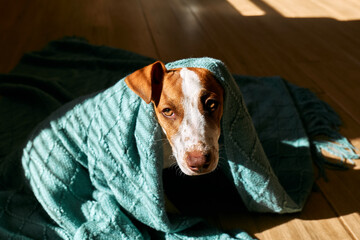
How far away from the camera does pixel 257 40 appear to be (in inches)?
105

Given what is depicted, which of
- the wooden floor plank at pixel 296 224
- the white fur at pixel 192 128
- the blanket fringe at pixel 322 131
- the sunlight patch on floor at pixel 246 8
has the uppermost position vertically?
the white fur at pixel 192 128

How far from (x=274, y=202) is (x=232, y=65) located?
126 centimetres

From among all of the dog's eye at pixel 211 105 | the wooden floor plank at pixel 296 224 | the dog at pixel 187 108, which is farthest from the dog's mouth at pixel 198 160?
the wooden floor plank at pixel 296 224

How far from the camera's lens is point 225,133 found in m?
1.16

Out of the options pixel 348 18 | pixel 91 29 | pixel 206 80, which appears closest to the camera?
pixel 206 80

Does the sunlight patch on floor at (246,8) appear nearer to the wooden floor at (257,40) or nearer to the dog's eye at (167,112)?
the wooden floor at (257,40)

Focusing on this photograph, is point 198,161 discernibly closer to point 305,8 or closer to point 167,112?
point 167,112

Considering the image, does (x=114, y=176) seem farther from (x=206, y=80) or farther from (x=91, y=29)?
(x=91, y=29)

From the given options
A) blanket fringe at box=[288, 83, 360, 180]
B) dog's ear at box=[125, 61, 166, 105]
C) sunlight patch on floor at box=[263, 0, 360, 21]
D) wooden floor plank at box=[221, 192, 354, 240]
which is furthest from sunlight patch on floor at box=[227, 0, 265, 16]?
dog's ear at box=[125, 61, 166, 105]

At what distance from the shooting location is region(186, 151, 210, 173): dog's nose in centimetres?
96

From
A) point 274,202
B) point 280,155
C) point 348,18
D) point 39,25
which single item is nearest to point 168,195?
point 274,202

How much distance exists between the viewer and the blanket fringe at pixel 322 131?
1.54 m

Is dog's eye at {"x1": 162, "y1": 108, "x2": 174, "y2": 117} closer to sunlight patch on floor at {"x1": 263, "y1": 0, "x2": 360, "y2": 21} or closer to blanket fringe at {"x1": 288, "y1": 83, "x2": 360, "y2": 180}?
blanket fringe at {"x1": 288, "y1": 83, "x2": 360, "y2": 180}

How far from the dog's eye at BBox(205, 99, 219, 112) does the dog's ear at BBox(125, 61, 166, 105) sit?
0.15 meters
